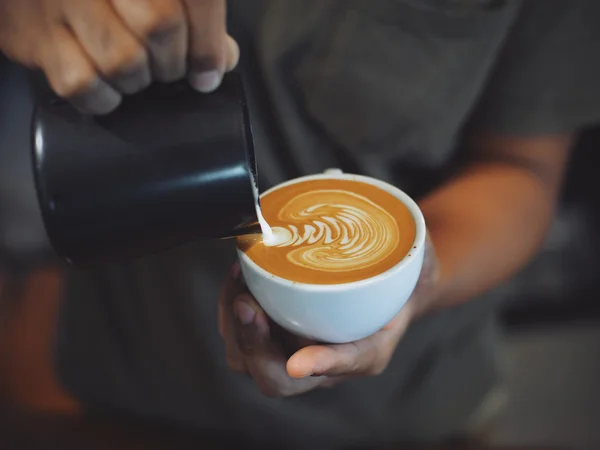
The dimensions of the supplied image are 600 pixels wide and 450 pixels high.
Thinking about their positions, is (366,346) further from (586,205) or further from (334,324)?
(586,205)

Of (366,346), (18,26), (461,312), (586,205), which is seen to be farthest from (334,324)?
(586,205)

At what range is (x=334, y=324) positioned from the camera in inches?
23.4

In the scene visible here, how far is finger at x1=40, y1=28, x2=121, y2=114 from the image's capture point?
1.84 ft

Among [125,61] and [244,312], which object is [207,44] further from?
[244,312]

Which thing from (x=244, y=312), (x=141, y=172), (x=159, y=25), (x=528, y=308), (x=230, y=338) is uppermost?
(x=159, y=25)

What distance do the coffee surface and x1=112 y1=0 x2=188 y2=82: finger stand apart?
197 millimetres

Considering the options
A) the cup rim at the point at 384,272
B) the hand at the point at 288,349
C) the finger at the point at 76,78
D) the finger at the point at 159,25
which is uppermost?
the finger at the point at 159,25

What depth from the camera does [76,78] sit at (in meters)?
0.56

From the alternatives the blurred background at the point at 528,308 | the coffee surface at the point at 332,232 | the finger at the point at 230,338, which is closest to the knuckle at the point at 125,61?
the coffee surface at the point at 332,232

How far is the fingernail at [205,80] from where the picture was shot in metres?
0.59

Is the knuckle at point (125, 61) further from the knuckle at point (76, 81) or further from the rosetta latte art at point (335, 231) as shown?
the rosetta latte art at point (335, 231)

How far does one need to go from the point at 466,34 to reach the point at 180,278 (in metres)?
0.57

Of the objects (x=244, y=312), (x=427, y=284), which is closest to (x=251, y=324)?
(x=244, y=312)

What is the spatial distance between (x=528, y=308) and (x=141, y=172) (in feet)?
5.37
